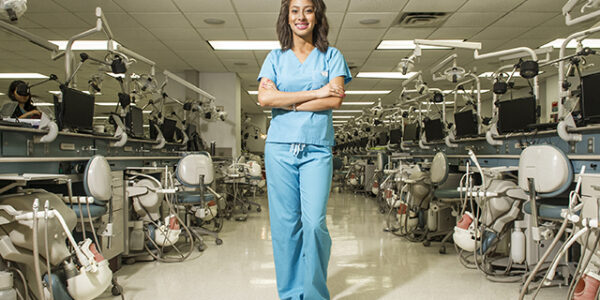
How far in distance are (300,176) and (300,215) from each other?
0.64ft

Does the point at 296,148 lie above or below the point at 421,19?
below

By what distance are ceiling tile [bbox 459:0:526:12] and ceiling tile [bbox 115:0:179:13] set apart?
12.0ft

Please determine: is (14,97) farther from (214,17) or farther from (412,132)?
(412,132)

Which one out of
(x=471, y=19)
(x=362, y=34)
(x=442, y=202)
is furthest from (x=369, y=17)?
(x=442, y=202)

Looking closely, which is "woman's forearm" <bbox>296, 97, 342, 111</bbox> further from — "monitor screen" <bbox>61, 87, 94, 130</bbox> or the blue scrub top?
"monitor screen" <bbox>61, 87, 94, 130</bbox>

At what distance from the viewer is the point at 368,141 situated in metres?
11.0

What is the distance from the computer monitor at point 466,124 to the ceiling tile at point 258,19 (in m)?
2.68

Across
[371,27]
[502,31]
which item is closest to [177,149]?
[371,27]

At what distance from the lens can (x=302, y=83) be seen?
1.75 meters

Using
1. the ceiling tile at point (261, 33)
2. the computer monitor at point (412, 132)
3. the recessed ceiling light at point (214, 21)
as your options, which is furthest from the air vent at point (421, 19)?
the recessed ceiling light at point (214, 21)

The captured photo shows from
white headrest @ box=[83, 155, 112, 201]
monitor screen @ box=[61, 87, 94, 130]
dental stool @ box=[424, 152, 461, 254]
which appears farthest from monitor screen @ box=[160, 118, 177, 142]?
dental stool @ box=[424, 152, 461, 254]

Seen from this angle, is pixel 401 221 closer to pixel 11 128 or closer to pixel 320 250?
pixel 320 250

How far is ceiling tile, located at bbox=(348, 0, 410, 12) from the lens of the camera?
4.66 m

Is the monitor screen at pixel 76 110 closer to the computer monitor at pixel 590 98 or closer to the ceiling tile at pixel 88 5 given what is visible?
the ceiling tile at pixel 88 5
